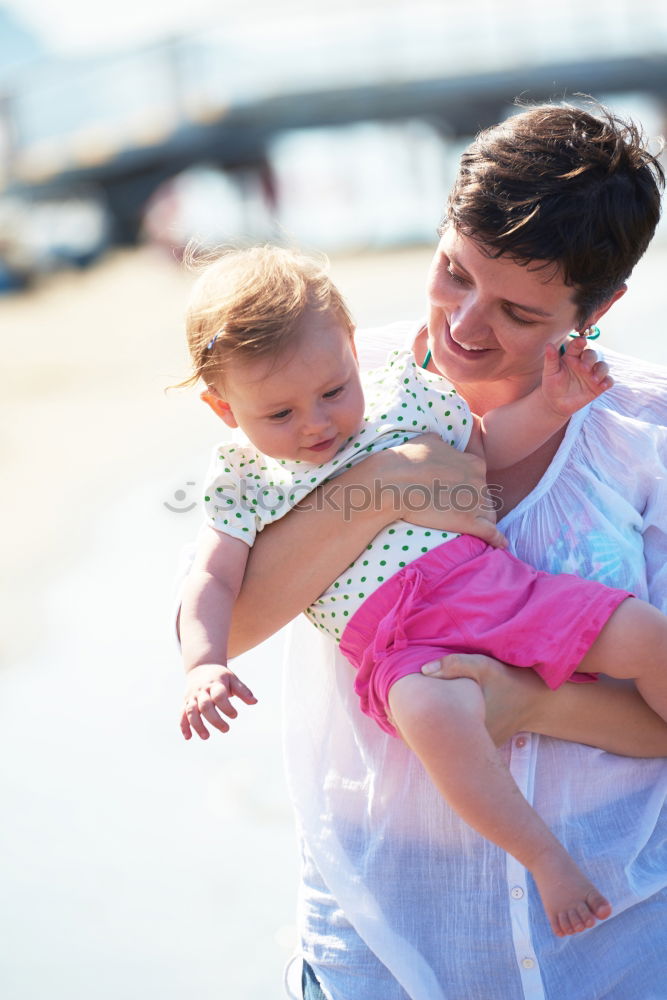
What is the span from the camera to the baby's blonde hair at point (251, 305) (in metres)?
1.80

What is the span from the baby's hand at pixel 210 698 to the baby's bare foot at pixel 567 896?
476 millimetres

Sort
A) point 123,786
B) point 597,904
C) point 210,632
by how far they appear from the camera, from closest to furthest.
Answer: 1. point 597,904
2. point 210,632
3. point 123,786

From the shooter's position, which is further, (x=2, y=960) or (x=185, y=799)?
(x=185, y=799)

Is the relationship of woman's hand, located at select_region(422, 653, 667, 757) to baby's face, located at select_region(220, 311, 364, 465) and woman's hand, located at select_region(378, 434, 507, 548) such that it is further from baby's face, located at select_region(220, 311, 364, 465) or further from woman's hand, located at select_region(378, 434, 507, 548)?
baby's face, located at select_region(220, 311, 364, 465)

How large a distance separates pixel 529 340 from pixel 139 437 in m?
7.29

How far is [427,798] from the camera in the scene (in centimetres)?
179

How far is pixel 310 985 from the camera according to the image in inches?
74.1

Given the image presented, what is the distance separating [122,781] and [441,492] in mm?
2166

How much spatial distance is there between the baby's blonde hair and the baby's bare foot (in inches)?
34.5

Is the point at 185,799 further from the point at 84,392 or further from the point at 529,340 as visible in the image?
the point at 84,392

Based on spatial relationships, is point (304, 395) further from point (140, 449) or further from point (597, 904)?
point (140, 449)

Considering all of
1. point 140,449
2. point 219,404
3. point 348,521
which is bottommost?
point 140,449

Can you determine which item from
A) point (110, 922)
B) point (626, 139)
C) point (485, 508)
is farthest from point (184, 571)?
point (110, 922)

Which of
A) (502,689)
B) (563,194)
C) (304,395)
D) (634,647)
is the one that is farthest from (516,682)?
(563,194)
